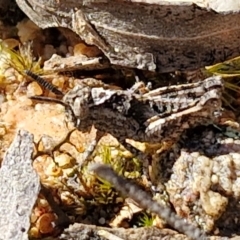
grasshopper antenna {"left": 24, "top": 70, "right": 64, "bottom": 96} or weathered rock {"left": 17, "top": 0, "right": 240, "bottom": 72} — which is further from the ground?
weathered rock {"left": 17, "top": 0, "right": 240, "bottom": 72}

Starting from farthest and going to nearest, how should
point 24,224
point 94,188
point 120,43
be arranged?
point 120,43 → point 94,188 → point 24,224

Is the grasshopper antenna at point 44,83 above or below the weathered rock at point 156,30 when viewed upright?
below

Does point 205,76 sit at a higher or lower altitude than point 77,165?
higher

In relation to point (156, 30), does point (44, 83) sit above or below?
below

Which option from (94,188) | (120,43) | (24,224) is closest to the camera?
(24,224)

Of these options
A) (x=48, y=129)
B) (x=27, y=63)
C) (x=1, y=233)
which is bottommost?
(x=1, y=233)

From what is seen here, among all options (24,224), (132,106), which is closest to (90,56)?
(132,106)

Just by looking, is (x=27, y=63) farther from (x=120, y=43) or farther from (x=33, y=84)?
(x=120, y=43)

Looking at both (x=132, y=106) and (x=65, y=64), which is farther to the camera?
(x=65, y=64)
